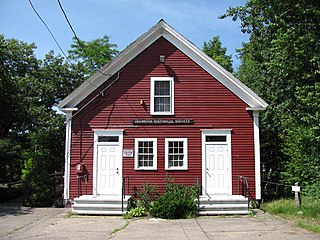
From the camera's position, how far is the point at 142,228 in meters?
9.75

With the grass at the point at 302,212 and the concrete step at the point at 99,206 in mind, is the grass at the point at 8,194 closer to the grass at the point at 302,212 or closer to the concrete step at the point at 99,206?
the concrete step at the point at 99,206

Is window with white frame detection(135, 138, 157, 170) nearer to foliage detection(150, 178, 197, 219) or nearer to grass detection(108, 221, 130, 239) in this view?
foliage detection(150, 178, 197, 219)

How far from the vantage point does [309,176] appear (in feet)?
45.6

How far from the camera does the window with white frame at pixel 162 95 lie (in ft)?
46.5

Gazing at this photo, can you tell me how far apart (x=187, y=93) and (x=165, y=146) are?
2.41 metres

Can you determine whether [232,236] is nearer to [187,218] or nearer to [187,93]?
[187,218]

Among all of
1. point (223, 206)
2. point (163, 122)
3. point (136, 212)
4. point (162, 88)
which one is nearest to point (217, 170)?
point (223, 206)

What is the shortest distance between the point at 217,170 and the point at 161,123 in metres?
2.98

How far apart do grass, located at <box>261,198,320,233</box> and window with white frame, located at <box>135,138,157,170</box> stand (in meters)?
4.74

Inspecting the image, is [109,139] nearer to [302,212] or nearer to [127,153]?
[127,153]

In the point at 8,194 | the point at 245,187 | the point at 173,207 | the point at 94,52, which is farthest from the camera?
the point at 94,52

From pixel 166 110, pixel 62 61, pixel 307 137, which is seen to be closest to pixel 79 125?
pixel 166 110

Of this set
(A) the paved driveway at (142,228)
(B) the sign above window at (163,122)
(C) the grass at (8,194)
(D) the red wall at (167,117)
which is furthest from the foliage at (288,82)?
(C) the grass at (8,194)

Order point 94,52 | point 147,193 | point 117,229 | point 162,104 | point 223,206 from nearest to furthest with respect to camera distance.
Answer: point 117,229
point 223,206
point 147,193
point 162,104
point 94,52
